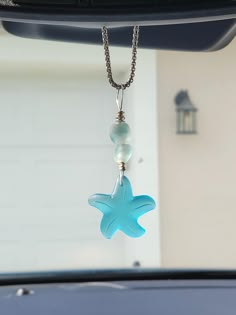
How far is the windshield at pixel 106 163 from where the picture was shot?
387 cm

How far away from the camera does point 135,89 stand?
3.81 meters

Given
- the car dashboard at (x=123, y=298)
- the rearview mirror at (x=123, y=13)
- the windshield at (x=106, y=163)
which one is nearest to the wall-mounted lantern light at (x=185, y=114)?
the windshield at (x=106, y=163)

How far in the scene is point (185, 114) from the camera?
3898 mm

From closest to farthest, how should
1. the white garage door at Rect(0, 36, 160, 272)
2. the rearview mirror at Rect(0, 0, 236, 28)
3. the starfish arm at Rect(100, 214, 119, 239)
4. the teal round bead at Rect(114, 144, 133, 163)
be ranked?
the rearview mirror at Rect(0, 0, 236, 28)
the starfish arm at Rect(100, 214, 119, 239)
the teal round bead at Rect(114, 144, 133, 163)
the white garage door at Rect(0, 36, 160, 272)

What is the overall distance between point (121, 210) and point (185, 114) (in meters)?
2.65

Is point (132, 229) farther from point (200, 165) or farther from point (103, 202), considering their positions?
point (200, 165)

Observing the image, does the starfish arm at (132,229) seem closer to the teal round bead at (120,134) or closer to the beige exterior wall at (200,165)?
the teal round bead at (120,134)

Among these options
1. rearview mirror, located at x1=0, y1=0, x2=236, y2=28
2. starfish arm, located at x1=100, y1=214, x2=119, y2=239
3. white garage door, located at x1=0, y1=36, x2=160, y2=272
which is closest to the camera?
rearview mirror, located at x1=0, y1=0, x2=236, y2=28

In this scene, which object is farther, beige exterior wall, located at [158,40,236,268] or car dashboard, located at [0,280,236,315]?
beige exterior wall, located at [158,40,236,268]

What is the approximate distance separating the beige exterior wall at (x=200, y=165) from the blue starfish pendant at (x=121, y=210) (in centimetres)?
254

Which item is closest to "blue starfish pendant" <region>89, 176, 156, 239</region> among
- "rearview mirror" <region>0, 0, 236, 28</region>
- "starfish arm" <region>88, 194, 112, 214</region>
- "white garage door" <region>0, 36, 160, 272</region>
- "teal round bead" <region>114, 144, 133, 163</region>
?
"starfish arm" <region>88, 194, 112, 214</region>

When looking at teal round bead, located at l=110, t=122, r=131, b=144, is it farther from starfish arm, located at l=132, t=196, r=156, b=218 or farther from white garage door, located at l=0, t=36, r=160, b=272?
white garage door, located at l=0, t=36, r=160, b=272

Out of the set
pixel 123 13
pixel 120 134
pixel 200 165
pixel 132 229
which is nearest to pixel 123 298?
pixel 132 229

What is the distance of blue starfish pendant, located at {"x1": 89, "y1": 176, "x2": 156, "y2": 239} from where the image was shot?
1.32 m
